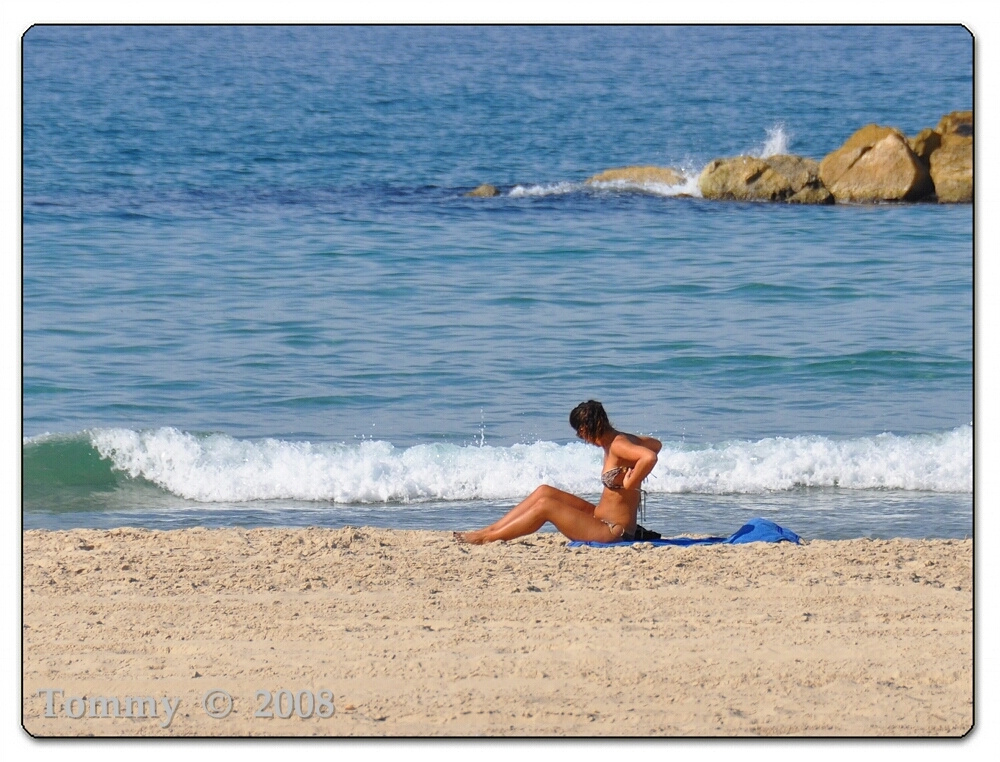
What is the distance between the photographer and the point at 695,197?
46.9 feet

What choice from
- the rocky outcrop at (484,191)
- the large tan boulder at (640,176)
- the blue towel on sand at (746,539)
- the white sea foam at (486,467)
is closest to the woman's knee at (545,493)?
the blue towel on sand at (746,539)

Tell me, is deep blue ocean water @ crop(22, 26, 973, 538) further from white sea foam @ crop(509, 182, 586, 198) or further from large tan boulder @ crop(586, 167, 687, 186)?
large tan boulder @ crop(586, 167, 687, 186)

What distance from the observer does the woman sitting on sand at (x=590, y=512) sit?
6047 mm

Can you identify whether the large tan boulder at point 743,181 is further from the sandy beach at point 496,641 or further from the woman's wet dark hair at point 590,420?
the sandy beach at point 496,641

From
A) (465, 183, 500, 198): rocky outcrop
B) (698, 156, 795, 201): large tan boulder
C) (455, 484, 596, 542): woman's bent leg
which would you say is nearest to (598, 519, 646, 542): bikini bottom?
(455, 484, 596, 542): woman's bent leg

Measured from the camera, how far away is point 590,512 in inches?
241

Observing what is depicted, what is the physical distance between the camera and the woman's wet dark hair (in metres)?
6.01

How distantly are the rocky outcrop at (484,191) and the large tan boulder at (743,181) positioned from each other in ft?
8.58

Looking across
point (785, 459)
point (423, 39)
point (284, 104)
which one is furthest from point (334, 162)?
point (785, 459)

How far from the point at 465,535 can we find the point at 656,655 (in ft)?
6.27

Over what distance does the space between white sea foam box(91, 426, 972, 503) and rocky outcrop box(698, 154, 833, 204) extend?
5.68m

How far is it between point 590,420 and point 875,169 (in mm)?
8986

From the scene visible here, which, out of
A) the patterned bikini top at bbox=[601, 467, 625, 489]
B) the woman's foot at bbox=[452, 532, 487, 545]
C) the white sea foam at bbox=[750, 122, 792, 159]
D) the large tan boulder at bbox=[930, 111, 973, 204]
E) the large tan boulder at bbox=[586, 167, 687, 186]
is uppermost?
the white sea foam at bbox=[750, 122, 792, 159]

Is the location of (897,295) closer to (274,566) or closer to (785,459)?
(785,459)
